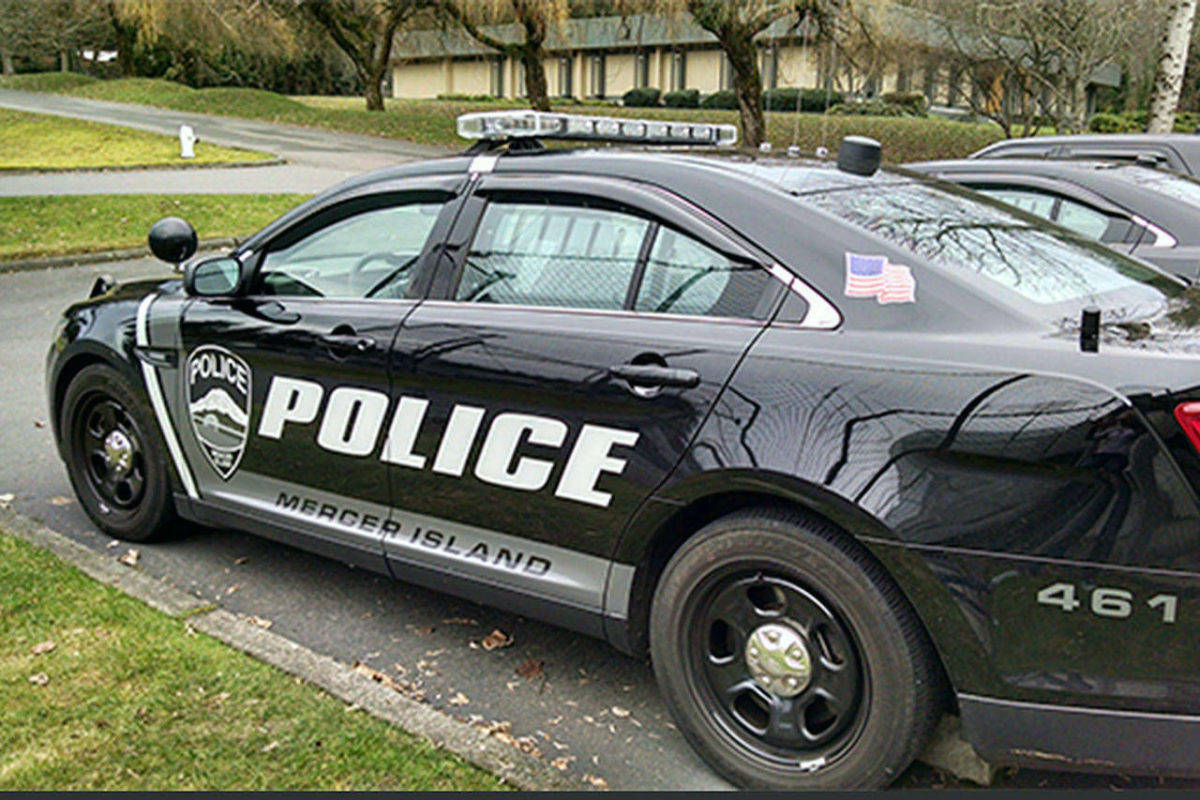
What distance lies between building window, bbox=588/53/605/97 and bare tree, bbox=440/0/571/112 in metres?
19.4

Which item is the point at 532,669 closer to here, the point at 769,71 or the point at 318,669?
the point at 318,669

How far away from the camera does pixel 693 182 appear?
3.25 metres

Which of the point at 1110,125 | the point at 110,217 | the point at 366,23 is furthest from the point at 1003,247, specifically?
the point at 366,23

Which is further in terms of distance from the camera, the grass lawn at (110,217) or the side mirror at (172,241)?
the grass lawn at (110,217)

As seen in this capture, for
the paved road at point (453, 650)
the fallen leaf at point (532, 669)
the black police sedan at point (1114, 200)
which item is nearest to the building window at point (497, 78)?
the black police sedan at point (1114, 200)

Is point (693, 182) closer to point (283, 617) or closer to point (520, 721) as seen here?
point (520, 721)

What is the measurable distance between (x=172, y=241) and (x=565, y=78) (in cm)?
5066

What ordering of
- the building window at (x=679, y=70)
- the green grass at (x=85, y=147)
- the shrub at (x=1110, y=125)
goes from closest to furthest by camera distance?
the green grass at (x=85, y=147) → the shrub at (x=1110, y=125) → the building window at (x=679, y=70)

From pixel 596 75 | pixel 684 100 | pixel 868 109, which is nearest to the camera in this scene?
pixel 868 109

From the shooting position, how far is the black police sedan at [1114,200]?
19.4 feet

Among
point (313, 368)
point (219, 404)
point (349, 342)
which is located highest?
point (349, 342)

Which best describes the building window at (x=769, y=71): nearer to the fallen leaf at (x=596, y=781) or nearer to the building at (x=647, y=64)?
the building at (x=647, y=64)

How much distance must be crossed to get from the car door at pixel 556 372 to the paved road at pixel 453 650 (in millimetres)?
363

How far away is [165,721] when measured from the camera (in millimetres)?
3236
